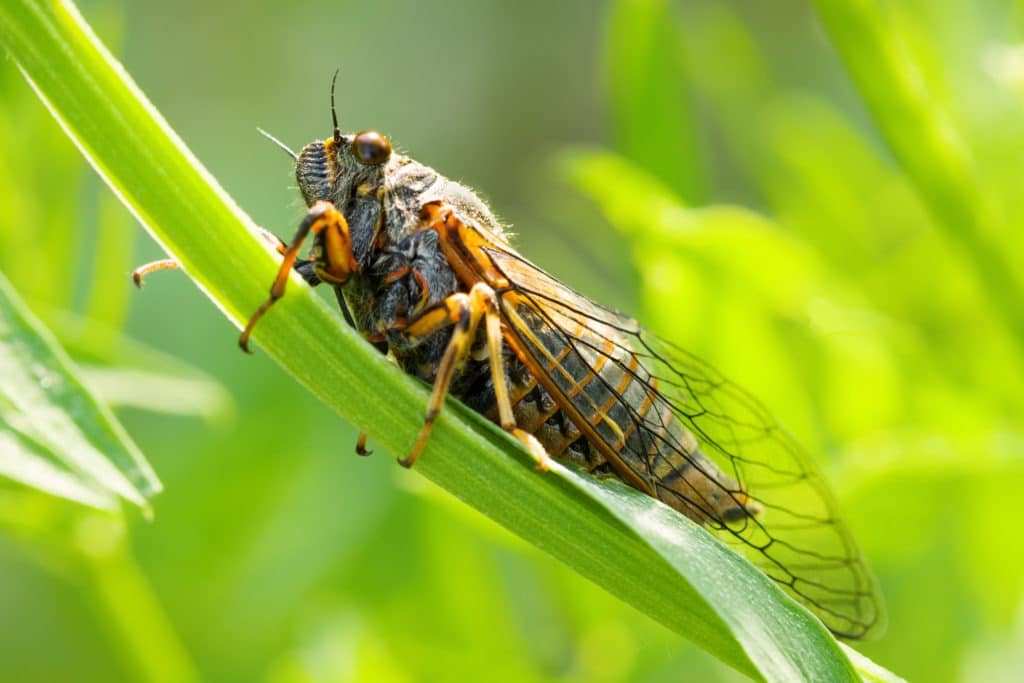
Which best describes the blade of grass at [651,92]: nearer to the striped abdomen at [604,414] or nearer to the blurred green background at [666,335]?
the blurred green background at [666,335]

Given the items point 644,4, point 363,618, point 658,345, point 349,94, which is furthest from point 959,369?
point 349,94

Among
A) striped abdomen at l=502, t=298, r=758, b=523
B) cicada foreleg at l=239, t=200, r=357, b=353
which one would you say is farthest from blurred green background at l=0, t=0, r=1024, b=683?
cicada foreleg at l=239, t=200, r=357, b=353

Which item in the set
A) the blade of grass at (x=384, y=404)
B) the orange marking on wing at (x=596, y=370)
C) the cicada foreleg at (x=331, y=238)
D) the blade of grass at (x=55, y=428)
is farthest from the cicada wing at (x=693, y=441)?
the blade of grass at (x=55, y=428)

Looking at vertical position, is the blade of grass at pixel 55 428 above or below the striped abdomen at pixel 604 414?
below

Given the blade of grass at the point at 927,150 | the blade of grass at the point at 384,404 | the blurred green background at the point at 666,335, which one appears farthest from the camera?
the blurred green background at the point at 666,335

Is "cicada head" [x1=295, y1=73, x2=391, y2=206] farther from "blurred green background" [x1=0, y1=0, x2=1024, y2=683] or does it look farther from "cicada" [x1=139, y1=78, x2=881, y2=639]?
"blurred green background" [x1=0, y1=0, x2=1024, y2=683]

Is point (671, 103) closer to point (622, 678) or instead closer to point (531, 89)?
point (622, 678)

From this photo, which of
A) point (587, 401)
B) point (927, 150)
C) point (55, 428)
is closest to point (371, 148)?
point (587, 401)
